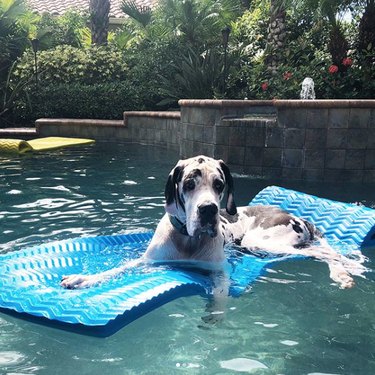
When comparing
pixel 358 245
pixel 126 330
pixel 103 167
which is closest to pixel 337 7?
pixel 103 167

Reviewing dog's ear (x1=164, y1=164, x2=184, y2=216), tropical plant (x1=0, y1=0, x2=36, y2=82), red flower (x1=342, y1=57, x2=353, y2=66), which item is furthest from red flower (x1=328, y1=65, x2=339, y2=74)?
tropical plant (x1=0, y1=0, x2=36, y2=82)

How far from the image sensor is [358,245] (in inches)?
209

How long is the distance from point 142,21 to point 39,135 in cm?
618

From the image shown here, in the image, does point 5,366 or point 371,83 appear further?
point 371,83

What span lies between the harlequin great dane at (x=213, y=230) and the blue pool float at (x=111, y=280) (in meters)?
0.14

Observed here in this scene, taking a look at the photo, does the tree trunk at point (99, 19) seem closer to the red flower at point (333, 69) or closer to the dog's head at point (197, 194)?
the red flower at point (333, 69)

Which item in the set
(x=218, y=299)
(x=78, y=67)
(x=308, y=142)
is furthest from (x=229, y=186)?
(x=78, y=67)

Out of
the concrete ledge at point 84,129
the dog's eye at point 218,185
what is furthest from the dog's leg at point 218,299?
the concrete ledge at point 84,129

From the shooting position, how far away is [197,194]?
3.85 meters

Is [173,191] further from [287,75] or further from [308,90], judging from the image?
[287,75]

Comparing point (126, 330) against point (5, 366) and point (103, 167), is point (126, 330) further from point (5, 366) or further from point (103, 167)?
point (103, 167)

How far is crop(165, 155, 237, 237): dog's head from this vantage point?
3797mm

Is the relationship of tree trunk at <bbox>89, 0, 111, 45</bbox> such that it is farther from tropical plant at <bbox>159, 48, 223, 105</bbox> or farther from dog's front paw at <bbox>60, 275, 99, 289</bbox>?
dog's front paw at <bbox>60, 275, 99, 289</bbox>

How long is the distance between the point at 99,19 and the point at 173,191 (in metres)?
17.1
